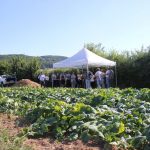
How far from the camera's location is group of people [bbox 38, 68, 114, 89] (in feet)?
97.0

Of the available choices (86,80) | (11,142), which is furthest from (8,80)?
(11,142)

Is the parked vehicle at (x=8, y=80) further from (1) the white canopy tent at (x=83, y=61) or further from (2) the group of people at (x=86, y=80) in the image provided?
(1) the white canopy tent at (x=83, y=61)

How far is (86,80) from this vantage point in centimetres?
3003

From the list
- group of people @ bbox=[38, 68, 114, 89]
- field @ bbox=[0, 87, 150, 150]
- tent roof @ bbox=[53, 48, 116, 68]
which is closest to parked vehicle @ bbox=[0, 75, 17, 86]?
group of people @ bbox=[38, 68, 114, 89]

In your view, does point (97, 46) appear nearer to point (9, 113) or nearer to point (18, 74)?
point (18, 74)

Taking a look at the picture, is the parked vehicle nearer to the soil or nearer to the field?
the field

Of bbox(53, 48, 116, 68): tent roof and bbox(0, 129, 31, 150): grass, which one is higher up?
bbox(53, 48, 116, 68): tent roof

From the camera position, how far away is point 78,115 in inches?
272

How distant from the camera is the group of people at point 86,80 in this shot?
2958 centimetres

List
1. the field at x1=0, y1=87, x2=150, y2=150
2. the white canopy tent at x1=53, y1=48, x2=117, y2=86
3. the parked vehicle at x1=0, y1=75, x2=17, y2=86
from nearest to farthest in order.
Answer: the field at x1=0, y1=87, x2=150, y2=150 → the white canopy tent at x1=53, y1=48, x2=117, y2=86 → the parked vehicle at x1=0, y1=75, x2=17, y2=86

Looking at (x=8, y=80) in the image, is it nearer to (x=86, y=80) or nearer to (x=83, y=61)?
(x=86, y=80)

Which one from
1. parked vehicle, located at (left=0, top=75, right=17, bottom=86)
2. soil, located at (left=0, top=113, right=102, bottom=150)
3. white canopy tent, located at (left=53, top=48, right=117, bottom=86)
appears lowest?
parked vehicle, located at (left=0, top=75, right=17, bottom=86)

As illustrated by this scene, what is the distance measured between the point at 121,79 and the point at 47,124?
94.9ft

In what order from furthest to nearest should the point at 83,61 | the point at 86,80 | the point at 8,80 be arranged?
the point at 8,80 < the point at 86,80 < the point at 83,61
